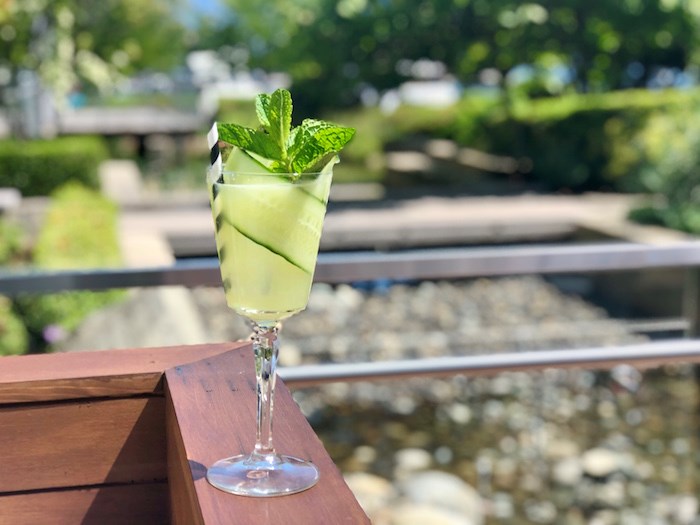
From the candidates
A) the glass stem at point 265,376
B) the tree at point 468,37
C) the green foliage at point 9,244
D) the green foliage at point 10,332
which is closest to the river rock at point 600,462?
the green foliage at point 10,332

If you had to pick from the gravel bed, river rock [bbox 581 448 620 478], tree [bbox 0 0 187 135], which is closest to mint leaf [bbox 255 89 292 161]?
the gravel bed

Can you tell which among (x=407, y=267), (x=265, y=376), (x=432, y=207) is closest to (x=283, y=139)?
(x=265, y=376)

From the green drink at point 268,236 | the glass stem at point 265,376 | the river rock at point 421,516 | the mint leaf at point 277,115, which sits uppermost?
the mint leaf at point 277,115

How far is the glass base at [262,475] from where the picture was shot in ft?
2.85

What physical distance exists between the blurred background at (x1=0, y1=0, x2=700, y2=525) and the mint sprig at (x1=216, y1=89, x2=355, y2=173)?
1474 millimetres

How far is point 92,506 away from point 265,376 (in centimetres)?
38

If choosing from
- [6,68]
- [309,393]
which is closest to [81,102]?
[6,68]

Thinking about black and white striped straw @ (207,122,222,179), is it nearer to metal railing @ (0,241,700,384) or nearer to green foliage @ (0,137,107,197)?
metal railing @ (0,241,700,384)

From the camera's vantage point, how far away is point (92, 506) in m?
1.17

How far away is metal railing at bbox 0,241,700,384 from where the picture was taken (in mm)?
2086

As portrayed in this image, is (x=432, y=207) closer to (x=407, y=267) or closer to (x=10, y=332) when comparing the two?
(x=10, y=332)

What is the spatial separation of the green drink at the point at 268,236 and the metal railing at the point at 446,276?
109 centimetres

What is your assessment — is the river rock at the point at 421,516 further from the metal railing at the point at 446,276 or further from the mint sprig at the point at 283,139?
the mint sprig at the point at 283,139

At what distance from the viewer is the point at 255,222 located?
34.5 inches
